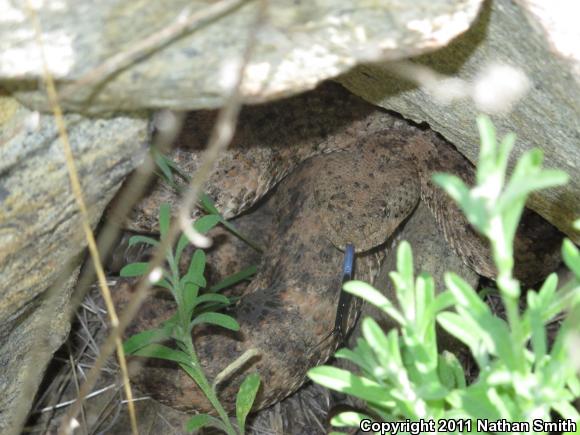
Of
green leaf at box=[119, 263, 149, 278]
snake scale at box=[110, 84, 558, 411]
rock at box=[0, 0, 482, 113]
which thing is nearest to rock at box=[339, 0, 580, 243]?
rock at box=[0, 0, 482, 113]

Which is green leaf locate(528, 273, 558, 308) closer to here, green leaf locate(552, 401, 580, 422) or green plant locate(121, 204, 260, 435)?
green leaf locate(552, 401, 580, 422)

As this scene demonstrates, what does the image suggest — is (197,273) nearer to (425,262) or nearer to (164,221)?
(164,221)

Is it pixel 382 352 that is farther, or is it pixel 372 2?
pixel 372 2

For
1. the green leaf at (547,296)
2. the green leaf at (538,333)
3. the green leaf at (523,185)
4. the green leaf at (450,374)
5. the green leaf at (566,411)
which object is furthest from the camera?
the green leaf at (450,374)

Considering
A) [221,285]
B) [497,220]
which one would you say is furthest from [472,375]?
[497,220]

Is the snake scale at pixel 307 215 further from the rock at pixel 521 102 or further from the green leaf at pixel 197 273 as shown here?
the green leaf at pixel 197 273

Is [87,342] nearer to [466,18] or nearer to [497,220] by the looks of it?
[466,18]

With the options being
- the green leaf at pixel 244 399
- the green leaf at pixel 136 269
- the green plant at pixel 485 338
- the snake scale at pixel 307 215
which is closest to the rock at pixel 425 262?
the snake scale at pixel 307 215
